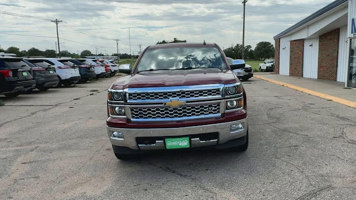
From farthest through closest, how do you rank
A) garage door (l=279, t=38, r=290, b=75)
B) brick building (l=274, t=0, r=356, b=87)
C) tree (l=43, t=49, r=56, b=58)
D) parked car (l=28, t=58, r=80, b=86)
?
tree (l=43, t=49, r=56, b=58), garage door (l=279, t=38, r=290, b=75), parked car (l=28, t=58, r=80, b=86), brick building (l=274, t=0, r=356, b=87)

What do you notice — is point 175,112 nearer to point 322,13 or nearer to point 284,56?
point 322,13

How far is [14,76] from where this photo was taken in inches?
439

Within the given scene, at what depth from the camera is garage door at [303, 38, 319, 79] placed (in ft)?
64.3

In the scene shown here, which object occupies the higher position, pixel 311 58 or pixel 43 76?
pixel 311 58

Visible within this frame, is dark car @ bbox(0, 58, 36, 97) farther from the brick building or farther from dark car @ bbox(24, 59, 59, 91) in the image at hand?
the brick building

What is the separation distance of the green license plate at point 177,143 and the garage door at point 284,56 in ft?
76.2

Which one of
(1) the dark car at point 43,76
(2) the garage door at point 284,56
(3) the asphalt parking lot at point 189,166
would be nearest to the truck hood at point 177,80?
(3) the asphalt parking lot at point 189,166

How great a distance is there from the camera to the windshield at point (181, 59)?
208 inches

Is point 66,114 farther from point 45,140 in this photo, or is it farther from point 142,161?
point 142,161

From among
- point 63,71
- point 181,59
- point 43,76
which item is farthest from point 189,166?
point 63,71

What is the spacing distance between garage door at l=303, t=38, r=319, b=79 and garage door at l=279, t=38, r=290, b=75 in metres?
3.79

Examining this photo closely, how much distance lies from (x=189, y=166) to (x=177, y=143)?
64 cm

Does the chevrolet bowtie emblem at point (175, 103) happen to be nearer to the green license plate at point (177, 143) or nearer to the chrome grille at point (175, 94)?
the chrome grille at point (175, 94)

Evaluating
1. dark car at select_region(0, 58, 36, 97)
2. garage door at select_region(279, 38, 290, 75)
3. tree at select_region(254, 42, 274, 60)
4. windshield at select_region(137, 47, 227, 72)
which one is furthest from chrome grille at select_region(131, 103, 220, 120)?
tree at select_region(254, 42, 274, 60)
